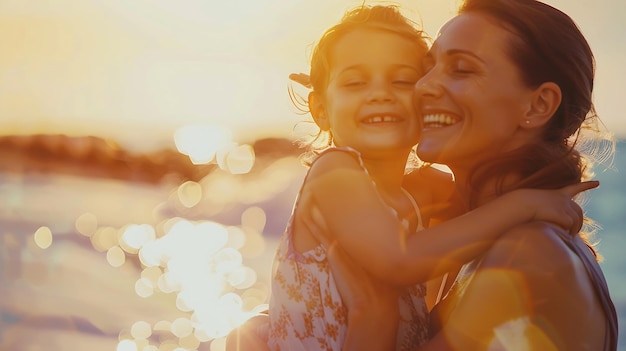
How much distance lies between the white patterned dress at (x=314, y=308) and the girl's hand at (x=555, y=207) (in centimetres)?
76

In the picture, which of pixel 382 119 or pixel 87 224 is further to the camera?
pixel 87 224

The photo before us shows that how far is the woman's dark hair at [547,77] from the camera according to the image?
367 centimetres

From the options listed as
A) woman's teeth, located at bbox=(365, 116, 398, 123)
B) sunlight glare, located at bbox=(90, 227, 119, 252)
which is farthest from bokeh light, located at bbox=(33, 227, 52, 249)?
woman's teeth, located at bbox=(365, 116, 398, 123)

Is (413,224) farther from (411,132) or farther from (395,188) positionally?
(411,132)

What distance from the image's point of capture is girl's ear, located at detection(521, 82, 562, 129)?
3.74 meters

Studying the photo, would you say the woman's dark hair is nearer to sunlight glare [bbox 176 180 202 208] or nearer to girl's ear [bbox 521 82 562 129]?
girl's ear [bbox 521 82 562 129]

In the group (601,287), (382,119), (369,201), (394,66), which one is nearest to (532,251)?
(601,287)

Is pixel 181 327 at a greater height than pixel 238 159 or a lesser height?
lesser

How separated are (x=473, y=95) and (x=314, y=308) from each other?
111cm

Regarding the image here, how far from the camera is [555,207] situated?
338cm

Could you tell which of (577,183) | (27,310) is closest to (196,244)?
(27,310)

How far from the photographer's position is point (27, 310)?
10641 mm

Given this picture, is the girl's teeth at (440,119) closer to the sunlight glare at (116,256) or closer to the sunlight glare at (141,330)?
the sunlight glare at (141,330)

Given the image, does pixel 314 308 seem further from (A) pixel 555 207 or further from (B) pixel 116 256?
(B) pixel 116 256
